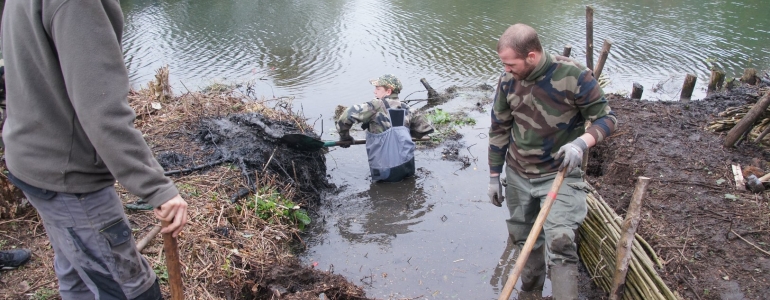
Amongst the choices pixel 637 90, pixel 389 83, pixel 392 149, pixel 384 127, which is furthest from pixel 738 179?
pixel 637 90

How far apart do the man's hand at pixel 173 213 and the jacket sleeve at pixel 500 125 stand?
2379mm

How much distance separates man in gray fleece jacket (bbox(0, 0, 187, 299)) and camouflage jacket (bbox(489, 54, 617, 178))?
2368 mm

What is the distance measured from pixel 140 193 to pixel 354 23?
639 inches

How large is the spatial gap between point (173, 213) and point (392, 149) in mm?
4113

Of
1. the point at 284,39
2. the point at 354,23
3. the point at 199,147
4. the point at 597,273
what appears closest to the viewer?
the point at 597,273

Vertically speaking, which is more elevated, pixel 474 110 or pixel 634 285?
pixel 634 285

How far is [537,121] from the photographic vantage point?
3594mm

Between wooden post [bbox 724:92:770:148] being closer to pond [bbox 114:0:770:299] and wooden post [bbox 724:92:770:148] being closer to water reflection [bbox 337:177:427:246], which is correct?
pond [bbox 114:0:770:299]

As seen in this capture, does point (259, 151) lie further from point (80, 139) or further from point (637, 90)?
point (637, 90)

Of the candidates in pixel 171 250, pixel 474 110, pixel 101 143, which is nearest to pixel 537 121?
pixel 171 250

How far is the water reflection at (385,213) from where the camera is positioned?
214 inches

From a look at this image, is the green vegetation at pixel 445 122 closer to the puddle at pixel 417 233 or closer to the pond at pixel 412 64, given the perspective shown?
the pond at pixel 412 64

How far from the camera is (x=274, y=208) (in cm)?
496

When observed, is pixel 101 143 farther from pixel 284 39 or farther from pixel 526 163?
pixel 284 39
